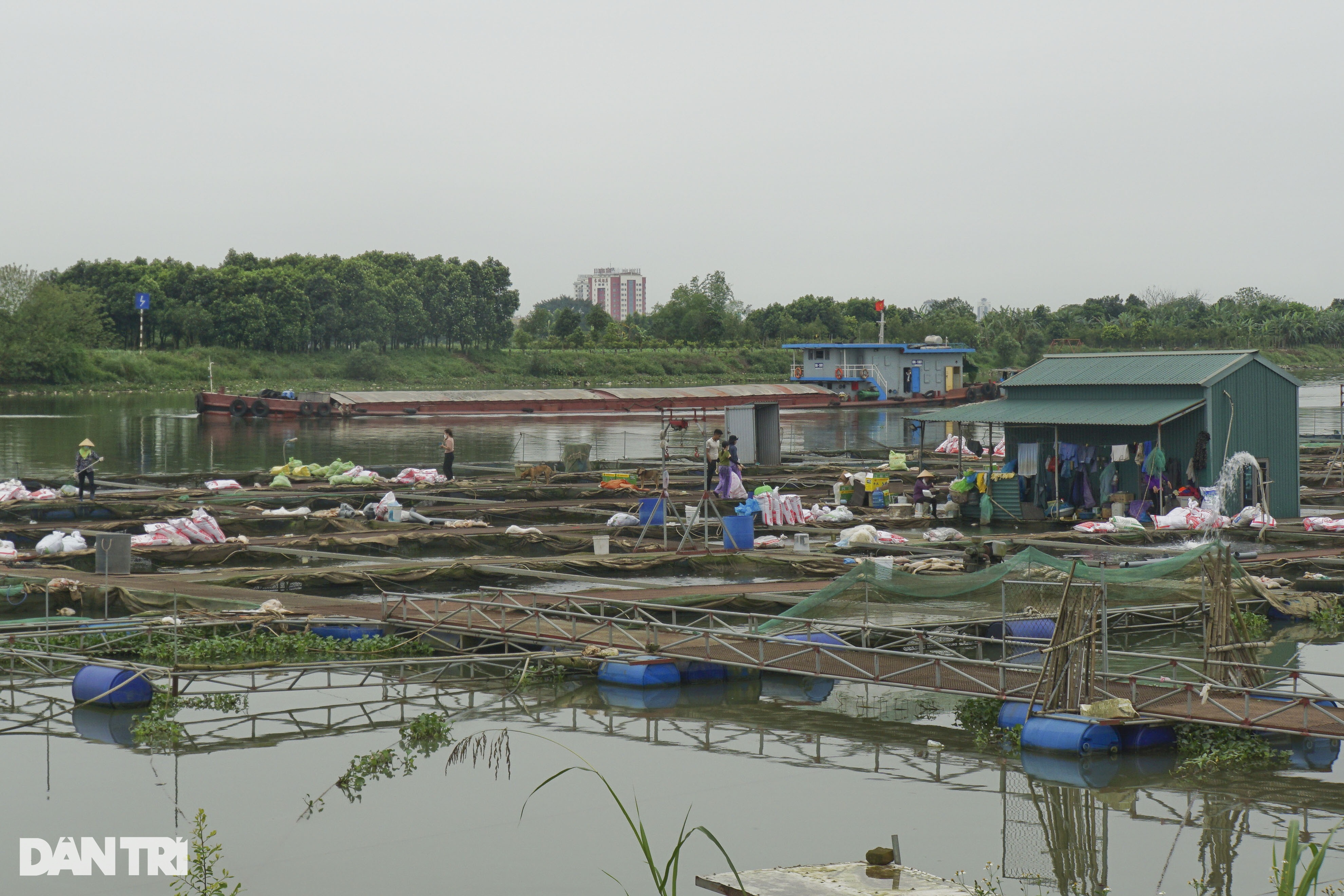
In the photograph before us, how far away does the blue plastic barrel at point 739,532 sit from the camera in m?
22.7

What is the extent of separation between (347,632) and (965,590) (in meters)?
7.36

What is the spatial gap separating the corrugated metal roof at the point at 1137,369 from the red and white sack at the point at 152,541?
17.0 m

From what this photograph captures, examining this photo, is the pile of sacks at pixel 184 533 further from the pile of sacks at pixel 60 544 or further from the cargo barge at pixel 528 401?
the cargo barge at pixel 528 401

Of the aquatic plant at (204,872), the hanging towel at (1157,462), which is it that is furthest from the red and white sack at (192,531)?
the hanging towel at (1157,462)

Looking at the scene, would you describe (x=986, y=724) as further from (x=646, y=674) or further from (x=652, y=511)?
Answer: (x=652, y=511)

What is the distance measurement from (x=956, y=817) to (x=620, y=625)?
671cm

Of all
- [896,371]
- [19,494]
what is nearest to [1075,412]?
[19,494]

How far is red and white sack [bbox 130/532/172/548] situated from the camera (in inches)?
881

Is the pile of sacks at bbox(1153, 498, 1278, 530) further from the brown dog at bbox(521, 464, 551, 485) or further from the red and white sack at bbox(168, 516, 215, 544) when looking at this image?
the red and white sack at bbox(168, 516, 215, 544)

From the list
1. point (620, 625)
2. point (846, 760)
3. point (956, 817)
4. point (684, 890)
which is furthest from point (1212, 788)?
point (620, 625)

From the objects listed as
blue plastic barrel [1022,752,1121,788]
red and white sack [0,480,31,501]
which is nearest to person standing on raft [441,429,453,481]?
red and white sack [0,480,31,501]

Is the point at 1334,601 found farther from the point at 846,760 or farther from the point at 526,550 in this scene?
the point at 526,550

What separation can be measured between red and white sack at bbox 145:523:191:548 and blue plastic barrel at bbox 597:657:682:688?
11.3 metres

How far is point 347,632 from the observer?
53.2 ft
